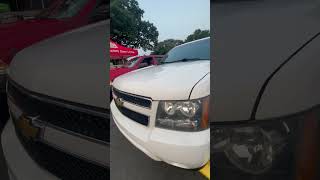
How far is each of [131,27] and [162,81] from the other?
8.8 inches

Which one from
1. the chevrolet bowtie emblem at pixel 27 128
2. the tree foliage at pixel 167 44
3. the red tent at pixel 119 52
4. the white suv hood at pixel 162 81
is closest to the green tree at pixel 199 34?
the tree foliage at pixel 167 44

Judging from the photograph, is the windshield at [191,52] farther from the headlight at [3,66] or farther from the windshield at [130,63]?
the headlight at [3,66]

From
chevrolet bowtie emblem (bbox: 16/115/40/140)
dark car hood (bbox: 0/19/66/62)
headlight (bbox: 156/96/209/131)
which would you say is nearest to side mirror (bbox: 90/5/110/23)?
dark car hood (bbox: 0/19/66/62)

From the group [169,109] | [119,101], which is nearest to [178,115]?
[169,109]

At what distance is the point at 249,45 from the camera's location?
1140 mm

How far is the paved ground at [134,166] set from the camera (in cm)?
112

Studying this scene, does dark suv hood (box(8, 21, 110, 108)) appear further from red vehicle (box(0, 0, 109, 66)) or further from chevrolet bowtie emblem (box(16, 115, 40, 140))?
chevrolet bowtie emblem (box(16, 115, 40, 140))

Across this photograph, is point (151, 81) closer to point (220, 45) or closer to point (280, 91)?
point (220, 45)

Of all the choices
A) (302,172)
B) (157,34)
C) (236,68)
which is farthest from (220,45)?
(302,172)

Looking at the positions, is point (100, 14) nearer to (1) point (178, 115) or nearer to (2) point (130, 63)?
(2) point (130, 63)

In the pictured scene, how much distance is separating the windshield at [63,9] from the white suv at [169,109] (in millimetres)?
323

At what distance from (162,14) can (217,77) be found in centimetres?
29

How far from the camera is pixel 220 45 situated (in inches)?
43.6

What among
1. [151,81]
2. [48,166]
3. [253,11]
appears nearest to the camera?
[151,81]
